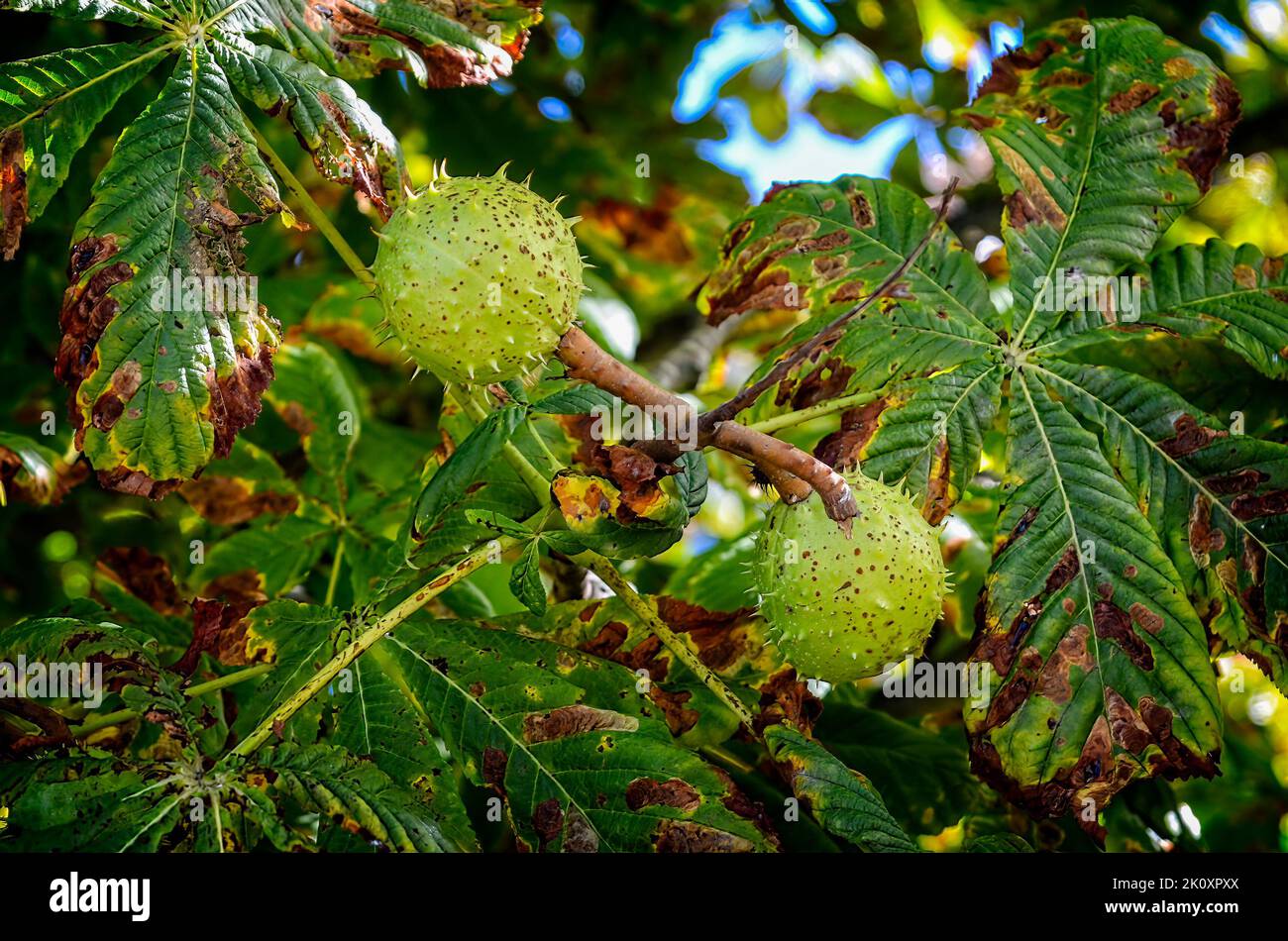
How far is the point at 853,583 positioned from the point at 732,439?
8.3 inches

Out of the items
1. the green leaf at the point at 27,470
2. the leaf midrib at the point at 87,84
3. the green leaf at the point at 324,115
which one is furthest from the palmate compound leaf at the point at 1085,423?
the green leaf at the point at 27,470

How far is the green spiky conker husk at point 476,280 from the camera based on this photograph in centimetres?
119

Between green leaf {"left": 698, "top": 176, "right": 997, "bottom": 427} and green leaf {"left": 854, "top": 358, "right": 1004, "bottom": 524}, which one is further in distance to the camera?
green leaf {"left": 698, "top": 176, "right": 997, "bottom": 427}

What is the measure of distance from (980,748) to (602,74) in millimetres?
2869

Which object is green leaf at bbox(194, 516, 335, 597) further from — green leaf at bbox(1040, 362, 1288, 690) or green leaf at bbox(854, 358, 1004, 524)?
green leaf at bbox(1040, 362, 1288, 690)

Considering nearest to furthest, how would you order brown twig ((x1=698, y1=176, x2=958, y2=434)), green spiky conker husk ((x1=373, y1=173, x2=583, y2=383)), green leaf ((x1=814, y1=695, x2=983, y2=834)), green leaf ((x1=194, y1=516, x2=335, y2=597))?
brown twig ((x1=698, y1=176, x2=958, y2=434))
green spiky conker husk ((x1=373, y1=173, x2=583, y2=383))
green leaf ((x1=814, y1=695, x2=983, y2=834))
green leaf ((x1=194, y1=516, x2=335, y2=597))

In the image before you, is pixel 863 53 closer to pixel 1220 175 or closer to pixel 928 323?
pixel 1220 175

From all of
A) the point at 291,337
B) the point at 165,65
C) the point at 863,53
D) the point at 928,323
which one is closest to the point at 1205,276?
the point at 928,323

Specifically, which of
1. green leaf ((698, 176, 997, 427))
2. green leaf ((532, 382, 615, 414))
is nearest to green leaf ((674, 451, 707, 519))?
green leaf ((532, 382, 615, 414))

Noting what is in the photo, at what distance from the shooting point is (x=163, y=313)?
1.21 meters

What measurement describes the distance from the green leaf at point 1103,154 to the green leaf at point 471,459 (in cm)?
83

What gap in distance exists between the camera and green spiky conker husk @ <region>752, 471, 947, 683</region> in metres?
1.24

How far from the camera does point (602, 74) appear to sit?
3.67 meters

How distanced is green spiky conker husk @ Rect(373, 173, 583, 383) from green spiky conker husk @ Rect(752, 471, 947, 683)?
14.2 inches
